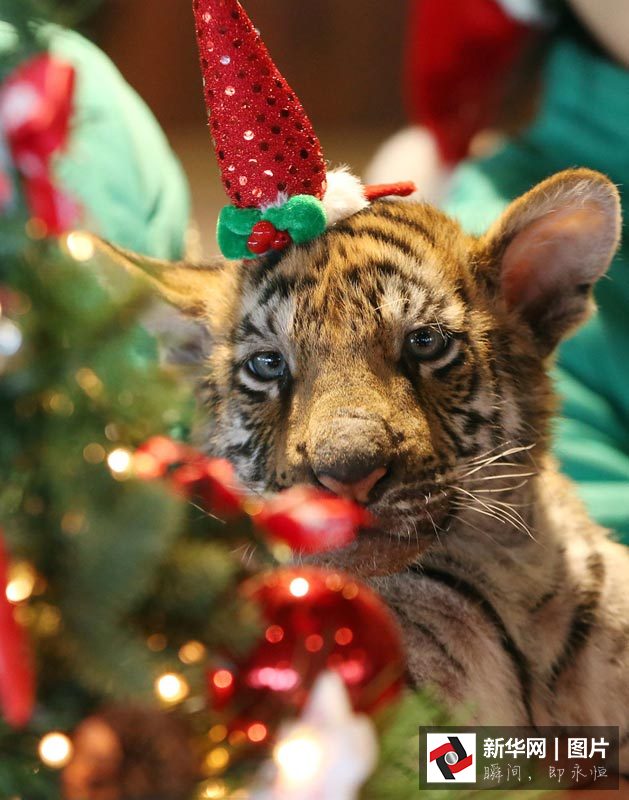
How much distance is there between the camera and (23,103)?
47 cm

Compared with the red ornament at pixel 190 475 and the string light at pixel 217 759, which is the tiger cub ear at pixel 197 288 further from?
the string light at pixel 217 759

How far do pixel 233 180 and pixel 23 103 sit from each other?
0.33 metres

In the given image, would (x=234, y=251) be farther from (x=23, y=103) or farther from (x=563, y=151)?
(x=563, y=151)

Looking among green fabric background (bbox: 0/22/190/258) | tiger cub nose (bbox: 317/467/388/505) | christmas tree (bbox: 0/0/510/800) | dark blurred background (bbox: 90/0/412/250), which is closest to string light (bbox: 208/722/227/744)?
christmas tree (bbox: 0/0/510/800)

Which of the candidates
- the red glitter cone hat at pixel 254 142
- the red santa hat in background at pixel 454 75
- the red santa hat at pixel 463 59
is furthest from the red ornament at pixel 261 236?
the red santa hat at pixel 463 59

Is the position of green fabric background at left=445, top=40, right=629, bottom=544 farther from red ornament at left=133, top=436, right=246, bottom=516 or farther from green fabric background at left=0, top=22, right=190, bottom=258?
red ornament at left=133, top=436, right=246, bottom=516

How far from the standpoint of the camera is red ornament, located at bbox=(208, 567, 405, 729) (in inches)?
23.6

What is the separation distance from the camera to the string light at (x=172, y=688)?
21.5 inches

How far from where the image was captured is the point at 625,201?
1109 millimetres

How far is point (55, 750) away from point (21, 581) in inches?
4.1

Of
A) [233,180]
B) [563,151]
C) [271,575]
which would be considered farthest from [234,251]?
[563,151]

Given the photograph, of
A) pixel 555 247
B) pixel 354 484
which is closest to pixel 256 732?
pixel 354 484

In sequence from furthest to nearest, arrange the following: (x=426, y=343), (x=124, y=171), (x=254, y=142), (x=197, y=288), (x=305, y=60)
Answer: (x=305, y=60) → (x=124, y=171) → (x=197, y=288) → (x=426, y=343) → (x=254, y=142)

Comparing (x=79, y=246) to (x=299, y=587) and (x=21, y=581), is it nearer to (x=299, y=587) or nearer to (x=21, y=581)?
(x=21, y=581)
